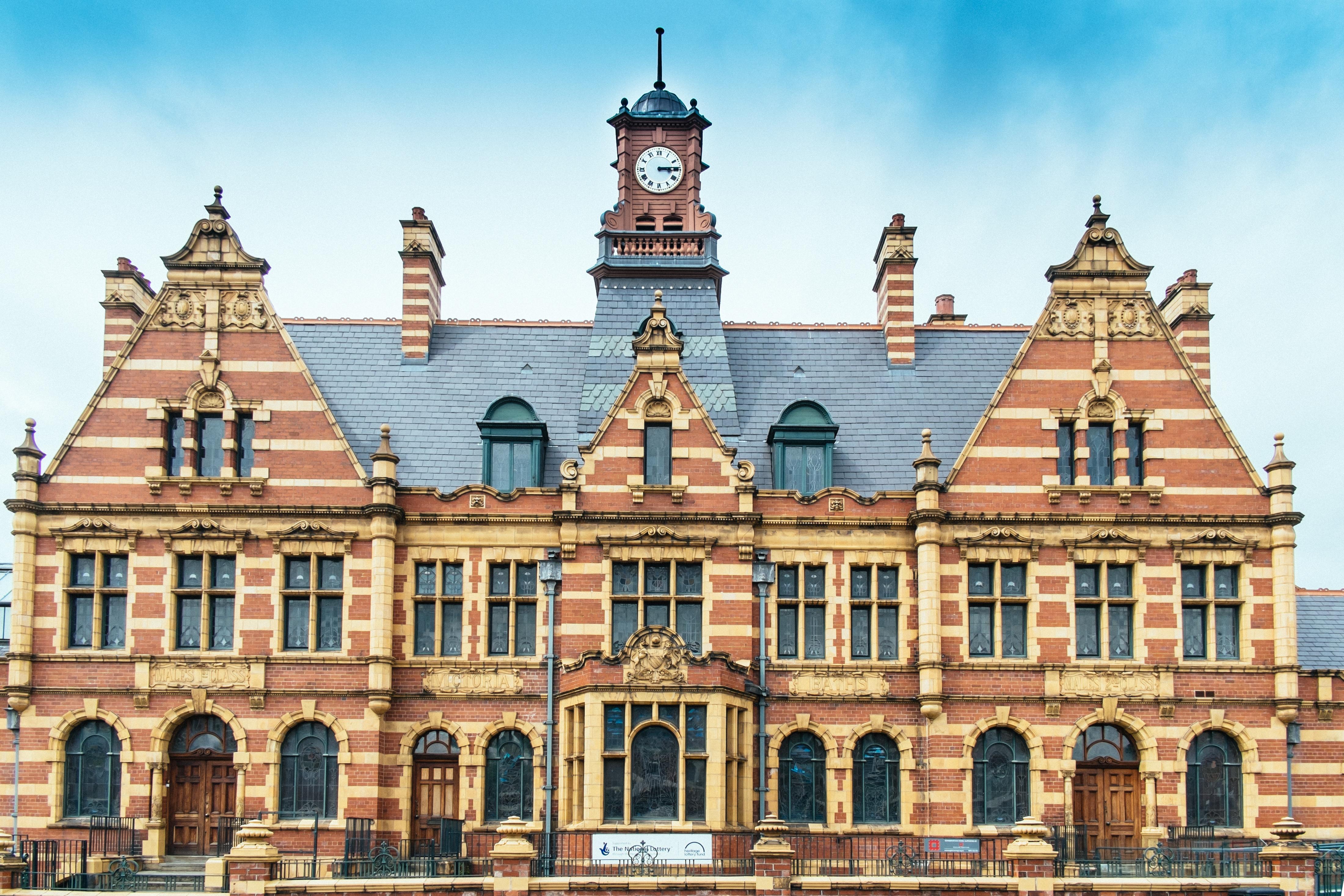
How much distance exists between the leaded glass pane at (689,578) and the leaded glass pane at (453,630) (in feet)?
16.7

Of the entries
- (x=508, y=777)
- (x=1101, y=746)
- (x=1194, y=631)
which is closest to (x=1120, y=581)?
(x=1194, y=631)

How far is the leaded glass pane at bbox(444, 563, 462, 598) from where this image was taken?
32.0 meters

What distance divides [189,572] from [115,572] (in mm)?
1693

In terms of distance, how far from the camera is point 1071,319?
33.3 meters

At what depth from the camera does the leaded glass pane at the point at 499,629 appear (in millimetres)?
31672

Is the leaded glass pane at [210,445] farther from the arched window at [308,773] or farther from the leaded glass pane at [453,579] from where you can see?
the arched window at [308,773]

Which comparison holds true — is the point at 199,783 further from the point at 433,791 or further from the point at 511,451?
the point at 511,451

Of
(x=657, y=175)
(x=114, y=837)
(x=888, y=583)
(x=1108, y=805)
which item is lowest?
(x=114, y=837)

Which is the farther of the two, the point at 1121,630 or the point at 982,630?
the point at 1121,630

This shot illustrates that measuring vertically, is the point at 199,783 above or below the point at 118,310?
below

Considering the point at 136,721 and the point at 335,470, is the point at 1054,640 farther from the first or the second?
the point at 136,721

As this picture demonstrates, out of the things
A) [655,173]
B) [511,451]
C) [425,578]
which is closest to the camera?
[425,578]

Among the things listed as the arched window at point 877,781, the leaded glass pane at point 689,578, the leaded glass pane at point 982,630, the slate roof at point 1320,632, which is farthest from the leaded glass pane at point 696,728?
the slate roof at point 1320,632

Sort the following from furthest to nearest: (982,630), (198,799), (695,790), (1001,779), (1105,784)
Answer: (982,630) → (1105,784) → (1001,779) → (198,799) → (695,790)
